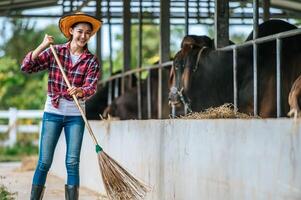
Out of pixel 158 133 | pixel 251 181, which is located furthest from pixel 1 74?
pixel 251 181

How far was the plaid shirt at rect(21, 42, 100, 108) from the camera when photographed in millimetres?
7141

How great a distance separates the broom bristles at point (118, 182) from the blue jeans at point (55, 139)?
0.95 feet

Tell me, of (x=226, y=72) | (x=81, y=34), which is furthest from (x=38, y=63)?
(x=226, y=72)

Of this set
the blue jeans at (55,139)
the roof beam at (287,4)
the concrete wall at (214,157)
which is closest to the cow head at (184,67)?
the concrete wall at (214,157)

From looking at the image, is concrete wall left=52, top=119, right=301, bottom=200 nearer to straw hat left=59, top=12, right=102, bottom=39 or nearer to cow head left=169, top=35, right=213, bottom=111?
cow head left=169, top=35, right=213, bottom=111

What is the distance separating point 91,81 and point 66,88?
244 millimetres

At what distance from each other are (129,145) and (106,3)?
27.6ft

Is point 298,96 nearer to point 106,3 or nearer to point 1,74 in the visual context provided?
point 106,3

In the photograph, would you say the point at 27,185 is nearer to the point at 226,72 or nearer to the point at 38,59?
the point at 226,72

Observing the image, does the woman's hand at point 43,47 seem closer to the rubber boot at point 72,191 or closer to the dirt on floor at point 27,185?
the rubber boot at point 72,191

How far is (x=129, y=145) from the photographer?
353 inches

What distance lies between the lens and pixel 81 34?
719cm

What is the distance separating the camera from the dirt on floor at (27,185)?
947 cm

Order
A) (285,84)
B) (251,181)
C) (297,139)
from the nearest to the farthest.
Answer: (297,139) < (251,181) < (285,84)
